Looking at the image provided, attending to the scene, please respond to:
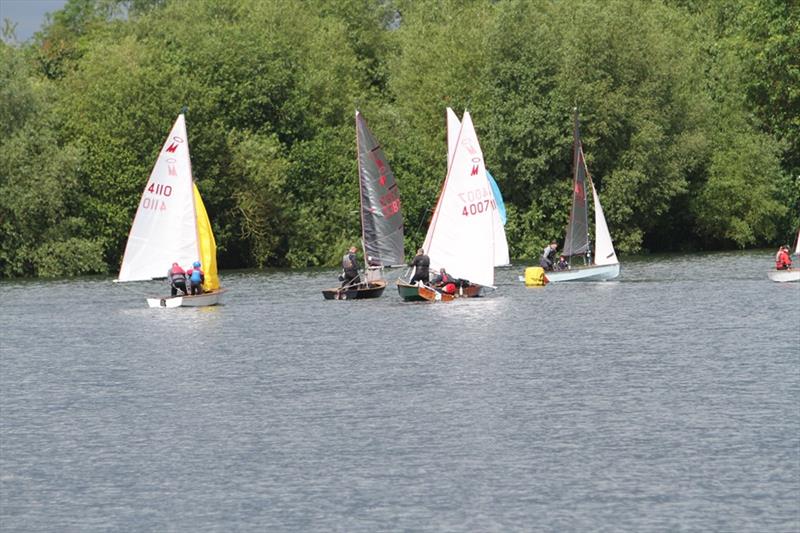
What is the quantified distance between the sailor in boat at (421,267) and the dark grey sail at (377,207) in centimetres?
306

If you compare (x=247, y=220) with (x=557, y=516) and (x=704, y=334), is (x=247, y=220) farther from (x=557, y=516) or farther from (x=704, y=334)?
(x=557, y=516)

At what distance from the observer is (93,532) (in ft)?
80.7

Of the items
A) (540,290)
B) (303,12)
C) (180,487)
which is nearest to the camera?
(180,487)

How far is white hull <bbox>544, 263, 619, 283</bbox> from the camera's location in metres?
80.2

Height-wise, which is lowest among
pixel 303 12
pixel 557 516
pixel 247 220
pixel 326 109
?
pixel 557 516

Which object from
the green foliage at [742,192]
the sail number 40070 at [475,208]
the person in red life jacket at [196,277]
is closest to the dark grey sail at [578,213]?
the sail number 40070 at [475,208]

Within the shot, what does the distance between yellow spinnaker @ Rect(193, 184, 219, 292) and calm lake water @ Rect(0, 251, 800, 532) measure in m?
3.46

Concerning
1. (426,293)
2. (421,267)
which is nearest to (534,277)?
(426,293)

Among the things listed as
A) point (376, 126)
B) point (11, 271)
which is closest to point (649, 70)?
point (376, 126)

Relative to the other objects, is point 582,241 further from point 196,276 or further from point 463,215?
point 196,276

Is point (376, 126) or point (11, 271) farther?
point (376, 126)

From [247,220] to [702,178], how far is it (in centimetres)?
3305

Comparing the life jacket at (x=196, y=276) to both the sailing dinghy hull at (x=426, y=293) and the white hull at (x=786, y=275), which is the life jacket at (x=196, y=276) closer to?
the sailing dinghy hull at (x=426, y=293)

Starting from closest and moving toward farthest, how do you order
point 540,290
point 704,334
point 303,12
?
point 704,334 → point 540,290 → point 303,12
